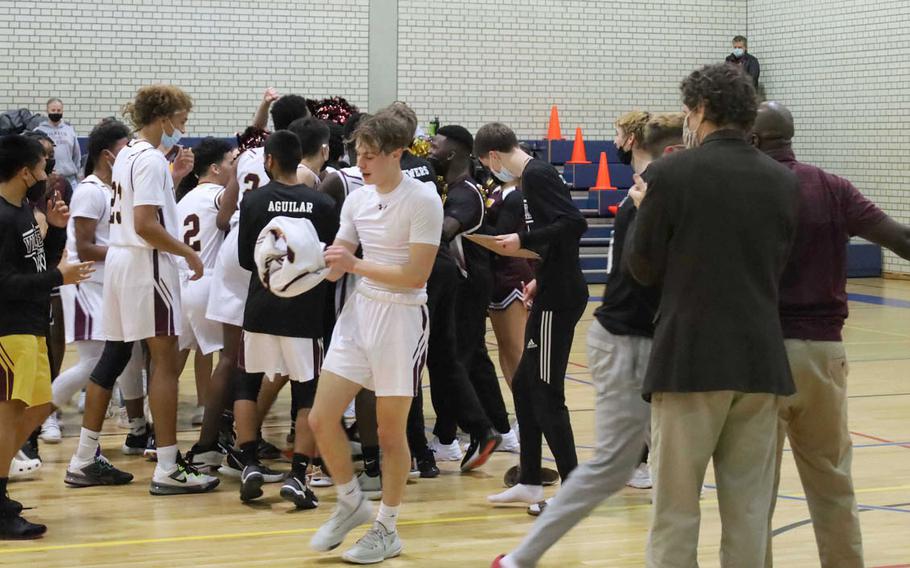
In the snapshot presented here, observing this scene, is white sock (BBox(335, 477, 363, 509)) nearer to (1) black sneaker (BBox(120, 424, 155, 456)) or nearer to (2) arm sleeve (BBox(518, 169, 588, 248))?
(2) arm sleeve (BBox(518, 169, 588, 248))

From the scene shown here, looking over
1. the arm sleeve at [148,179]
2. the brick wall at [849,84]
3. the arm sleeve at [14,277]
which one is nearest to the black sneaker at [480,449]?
the arm sleeve at [148,179]

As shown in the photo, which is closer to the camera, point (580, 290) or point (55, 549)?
point (55, 549)

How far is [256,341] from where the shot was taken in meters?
5.48

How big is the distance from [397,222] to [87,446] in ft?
7.66

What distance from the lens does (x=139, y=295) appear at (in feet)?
18.4

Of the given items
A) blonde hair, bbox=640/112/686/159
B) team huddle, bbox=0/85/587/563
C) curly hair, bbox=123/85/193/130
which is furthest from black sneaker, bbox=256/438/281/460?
blonde hair, bbox=640/112/686/159

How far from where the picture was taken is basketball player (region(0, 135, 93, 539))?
4918 millimetres

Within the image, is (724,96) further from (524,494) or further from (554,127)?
(554,127)

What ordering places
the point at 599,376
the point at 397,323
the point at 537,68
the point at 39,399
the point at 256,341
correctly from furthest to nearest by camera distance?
the point at 537,68, the point at 256,341, the point at 39,399, the point at 397,323, the point at 599,376

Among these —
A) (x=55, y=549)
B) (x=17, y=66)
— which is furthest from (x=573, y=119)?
(x=55, y=549)

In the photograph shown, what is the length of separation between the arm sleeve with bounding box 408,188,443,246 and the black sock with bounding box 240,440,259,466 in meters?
1.71

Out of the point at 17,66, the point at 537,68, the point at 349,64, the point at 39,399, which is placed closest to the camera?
the point at 39,399

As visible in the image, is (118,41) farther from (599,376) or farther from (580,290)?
(599,376)

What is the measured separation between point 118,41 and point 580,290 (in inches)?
439
